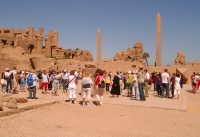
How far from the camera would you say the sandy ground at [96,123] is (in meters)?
5.16

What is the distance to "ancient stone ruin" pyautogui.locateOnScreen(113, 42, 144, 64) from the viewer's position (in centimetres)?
3256

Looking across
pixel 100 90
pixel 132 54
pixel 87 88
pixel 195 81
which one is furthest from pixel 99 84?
pixel 132 54

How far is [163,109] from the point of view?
859 cm

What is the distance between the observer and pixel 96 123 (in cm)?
607

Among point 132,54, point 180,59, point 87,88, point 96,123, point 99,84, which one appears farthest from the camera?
point 180,59

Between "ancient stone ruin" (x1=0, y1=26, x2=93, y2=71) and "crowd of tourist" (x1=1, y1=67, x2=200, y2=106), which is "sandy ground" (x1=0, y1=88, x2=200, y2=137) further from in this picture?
"ancient stone ruin" (x1=0, y1=26, x2=93, y2=71)

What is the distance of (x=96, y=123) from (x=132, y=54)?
27.7m

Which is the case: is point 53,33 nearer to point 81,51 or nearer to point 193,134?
point 81,51

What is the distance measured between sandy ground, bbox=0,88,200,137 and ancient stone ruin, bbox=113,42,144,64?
24.9m

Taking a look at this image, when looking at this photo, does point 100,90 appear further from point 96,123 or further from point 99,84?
point 96,123

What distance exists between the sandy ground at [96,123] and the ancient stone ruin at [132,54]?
979 inches

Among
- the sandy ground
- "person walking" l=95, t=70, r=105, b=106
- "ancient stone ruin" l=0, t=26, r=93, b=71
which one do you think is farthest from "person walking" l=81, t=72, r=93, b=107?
"ancient stone ruin" l=0, t=26, r=93, b=71

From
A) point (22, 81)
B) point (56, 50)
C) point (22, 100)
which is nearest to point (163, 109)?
point (22, 100)

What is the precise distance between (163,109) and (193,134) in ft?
10.4
